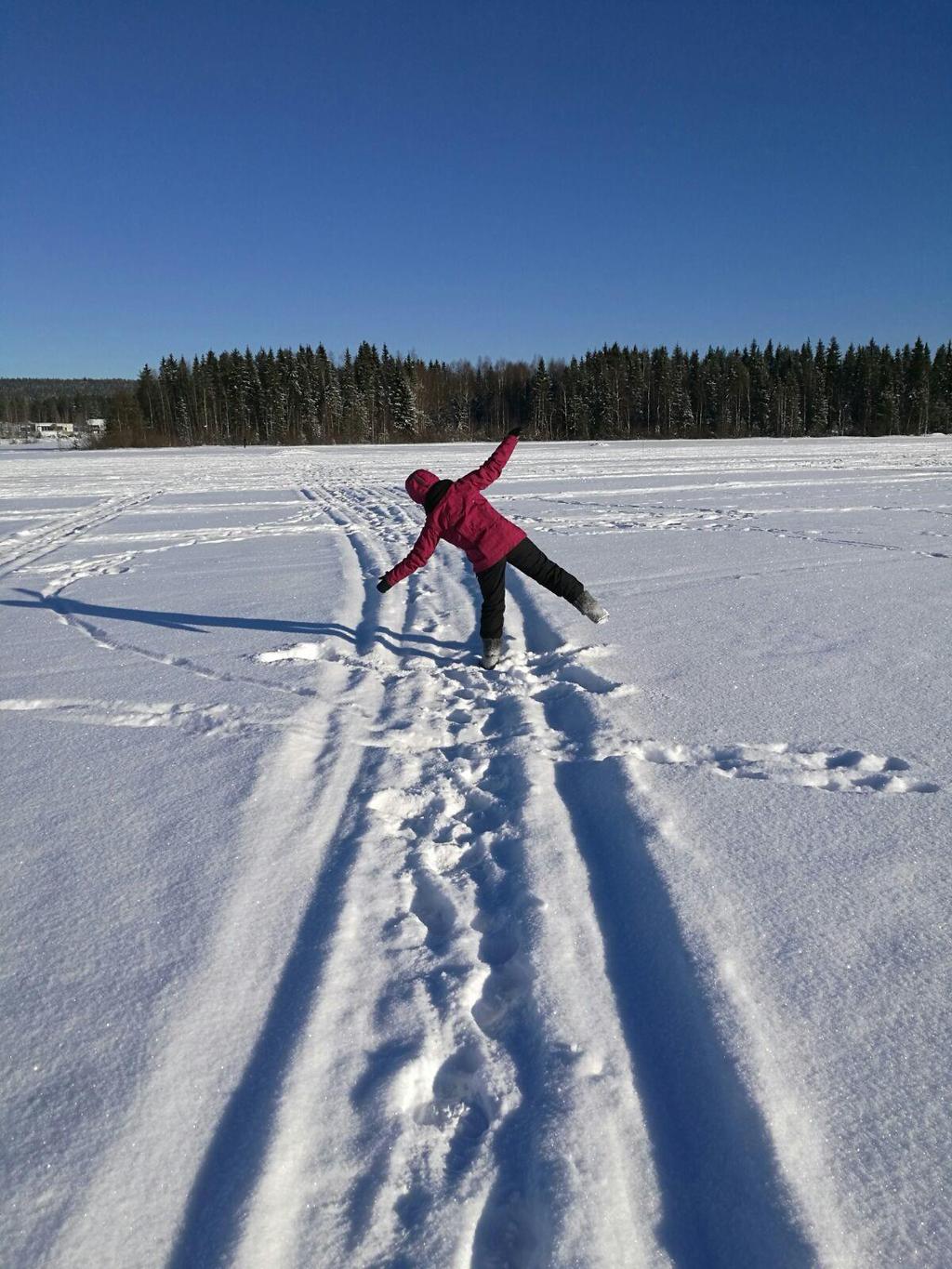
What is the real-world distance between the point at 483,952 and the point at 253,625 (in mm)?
4235

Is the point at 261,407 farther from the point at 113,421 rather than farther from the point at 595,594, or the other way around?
the point at 595,594

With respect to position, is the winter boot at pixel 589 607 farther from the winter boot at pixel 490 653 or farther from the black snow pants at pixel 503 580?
the winter boot at pixel 490 653

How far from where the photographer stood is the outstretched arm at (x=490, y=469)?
15.6 ft

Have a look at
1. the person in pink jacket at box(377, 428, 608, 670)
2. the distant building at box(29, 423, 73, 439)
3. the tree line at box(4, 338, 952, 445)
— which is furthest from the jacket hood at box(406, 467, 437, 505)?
the distant building at box(29, 423, 73, 439)

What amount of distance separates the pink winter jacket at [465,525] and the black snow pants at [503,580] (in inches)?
2.4

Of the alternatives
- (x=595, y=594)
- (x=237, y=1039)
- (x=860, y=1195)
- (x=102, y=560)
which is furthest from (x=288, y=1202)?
(x=102, y=560)

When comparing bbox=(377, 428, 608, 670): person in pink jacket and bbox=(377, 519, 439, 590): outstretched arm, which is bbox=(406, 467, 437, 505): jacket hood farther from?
bbox=(377, 519, 439, 590): outstretched arm

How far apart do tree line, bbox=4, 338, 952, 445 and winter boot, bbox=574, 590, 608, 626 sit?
61.8m

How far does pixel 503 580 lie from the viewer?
189 inches

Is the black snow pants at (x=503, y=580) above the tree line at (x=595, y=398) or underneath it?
underneath

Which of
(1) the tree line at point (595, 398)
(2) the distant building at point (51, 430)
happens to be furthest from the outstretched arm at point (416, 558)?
(2) the distant building at point (51, 430)

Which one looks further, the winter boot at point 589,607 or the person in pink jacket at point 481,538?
the winter boot at point 589,607

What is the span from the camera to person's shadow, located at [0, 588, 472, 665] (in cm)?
512

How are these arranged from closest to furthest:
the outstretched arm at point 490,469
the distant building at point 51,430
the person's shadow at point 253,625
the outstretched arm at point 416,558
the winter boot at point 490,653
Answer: the outstretched arm at point 416,558 < the winter boot at point 490,653 < the outstretched arm at point 490,469 < the person's shadow at point 253,625 < the distant building at point 51,430
